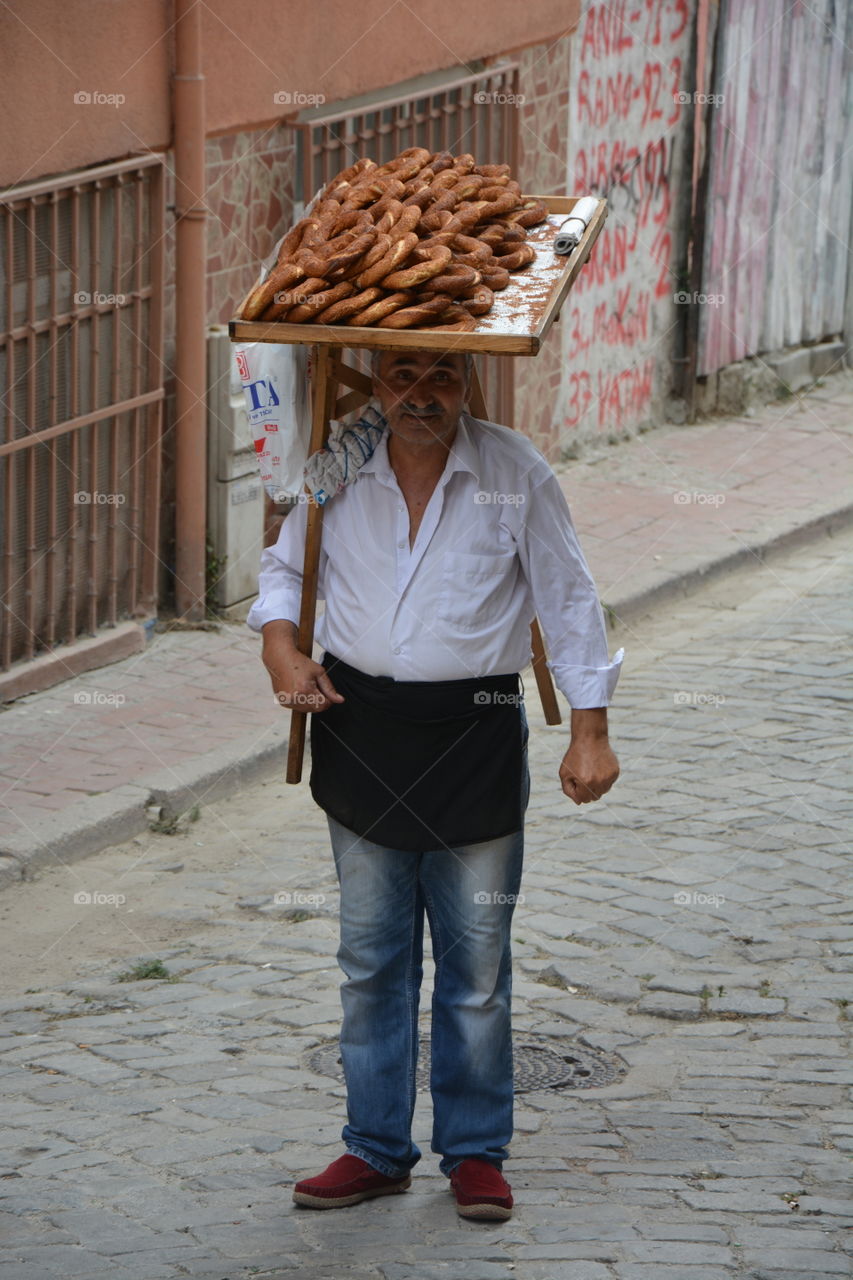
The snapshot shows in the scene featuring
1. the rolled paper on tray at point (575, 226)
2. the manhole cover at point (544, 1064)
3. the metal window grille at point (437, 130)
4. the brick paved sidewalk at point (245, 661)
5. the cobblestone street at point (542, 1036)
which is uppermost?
the metal window grille at point (437, 130)

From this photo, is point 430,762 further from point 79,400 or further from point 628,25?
point 628,25

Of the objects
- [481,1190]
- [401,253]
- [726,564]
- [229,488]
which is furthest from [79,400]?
[481,1190]

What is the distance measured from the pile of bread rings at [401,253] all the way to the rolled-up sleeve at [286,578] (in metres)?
0.46

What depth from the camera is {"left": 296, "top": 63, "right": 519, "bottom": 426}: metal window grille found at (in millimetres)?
9211

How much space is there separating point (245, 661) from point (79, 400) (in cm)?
139

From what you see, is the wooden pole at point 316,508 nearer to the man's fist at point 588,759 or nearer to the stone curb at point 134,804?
the man's fist at point 588,759

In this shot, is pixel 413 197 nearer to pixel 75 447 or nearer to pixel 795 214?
pixel 75 447

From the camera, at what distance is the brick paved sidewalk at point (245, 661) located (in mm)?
6852

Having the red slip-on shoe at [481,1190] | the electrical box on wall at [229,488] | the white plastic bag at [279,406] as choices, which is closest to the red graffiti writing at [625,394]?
the electrical box on wall at [229,488]

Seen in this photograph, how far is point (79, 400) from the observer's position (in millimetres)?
8070

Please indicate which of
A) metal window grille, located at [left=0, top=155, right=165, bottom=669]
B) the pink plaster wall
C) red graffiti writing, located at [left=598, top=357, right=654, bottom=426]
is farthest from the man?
red graffiti writing, located at [left=598, top=357, right=654, bottom=426]

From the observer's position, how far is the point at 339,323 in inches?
150

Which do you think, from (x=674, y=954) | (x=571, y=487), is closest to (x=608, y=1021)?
(x=674, y=954)

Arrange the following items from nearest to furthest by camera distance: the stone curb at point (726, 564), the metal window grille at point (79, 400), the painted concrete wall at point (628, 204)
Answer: the metal window grille at point (79, 400) → the stone curb at point (726, 564) → the painted concrete wall at point (628, 204)
